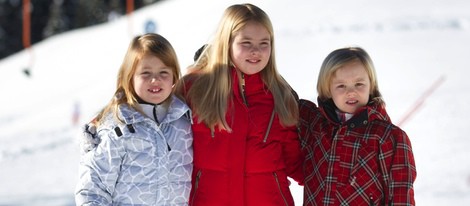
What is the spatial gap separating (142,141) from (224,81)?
19.1 inches

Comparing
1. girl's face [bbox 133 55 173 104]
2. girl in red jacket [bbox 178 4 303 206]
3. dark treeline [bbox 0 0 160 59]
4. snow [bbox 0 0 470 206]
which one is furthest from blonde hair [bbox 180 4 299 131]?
dark treeline [bbox 0 0 160 59]

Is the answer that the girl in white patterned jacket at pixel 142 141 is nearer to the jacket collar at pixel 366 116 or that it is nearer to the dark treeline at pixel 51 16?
the jacket collar at pixel 366 116

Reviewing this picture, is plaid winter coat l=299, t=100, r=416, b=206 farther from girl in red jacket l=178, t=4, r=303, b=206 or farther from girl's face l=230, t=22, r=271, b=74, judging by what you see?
girl's face l=230, t=22, r=271, b=74

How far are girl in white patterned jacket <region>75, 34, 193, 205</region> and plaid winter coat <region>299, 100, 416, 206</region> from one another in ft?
2.01

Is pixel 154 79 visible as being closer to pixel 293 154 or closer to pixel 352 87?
pixel 293 154

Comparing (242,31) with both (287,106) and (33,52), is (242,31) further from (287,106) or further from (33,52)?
(33,52)

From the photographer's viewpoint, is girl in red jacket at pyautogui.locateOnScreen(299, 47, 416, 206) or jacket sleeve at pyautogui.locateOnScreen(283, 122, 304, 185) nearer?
girl in red jacket at pyautogui.locateOnScreen(299, 47, 416, 206)

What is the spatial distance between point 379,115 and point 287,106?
0.43 m

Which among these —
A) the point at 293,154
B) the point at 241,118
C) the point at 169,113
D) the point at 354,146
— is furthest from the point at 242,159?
the point at 354,146

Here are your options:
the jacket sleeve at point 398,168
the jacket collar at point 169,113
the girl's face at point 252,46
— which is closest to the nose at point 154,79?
the jacket collar at point 169,113

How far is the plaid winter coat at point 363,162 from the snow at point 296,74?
3629mm

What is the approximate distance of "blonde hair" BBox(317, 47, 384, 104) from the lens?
3.51 metres

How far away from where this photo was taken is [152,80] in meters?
3.38

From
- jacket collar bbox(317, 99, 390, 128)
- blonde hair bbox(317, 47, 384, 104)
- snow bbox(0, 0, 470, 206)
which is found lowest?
jacket collar bbox(317, 99, 390, 128)
